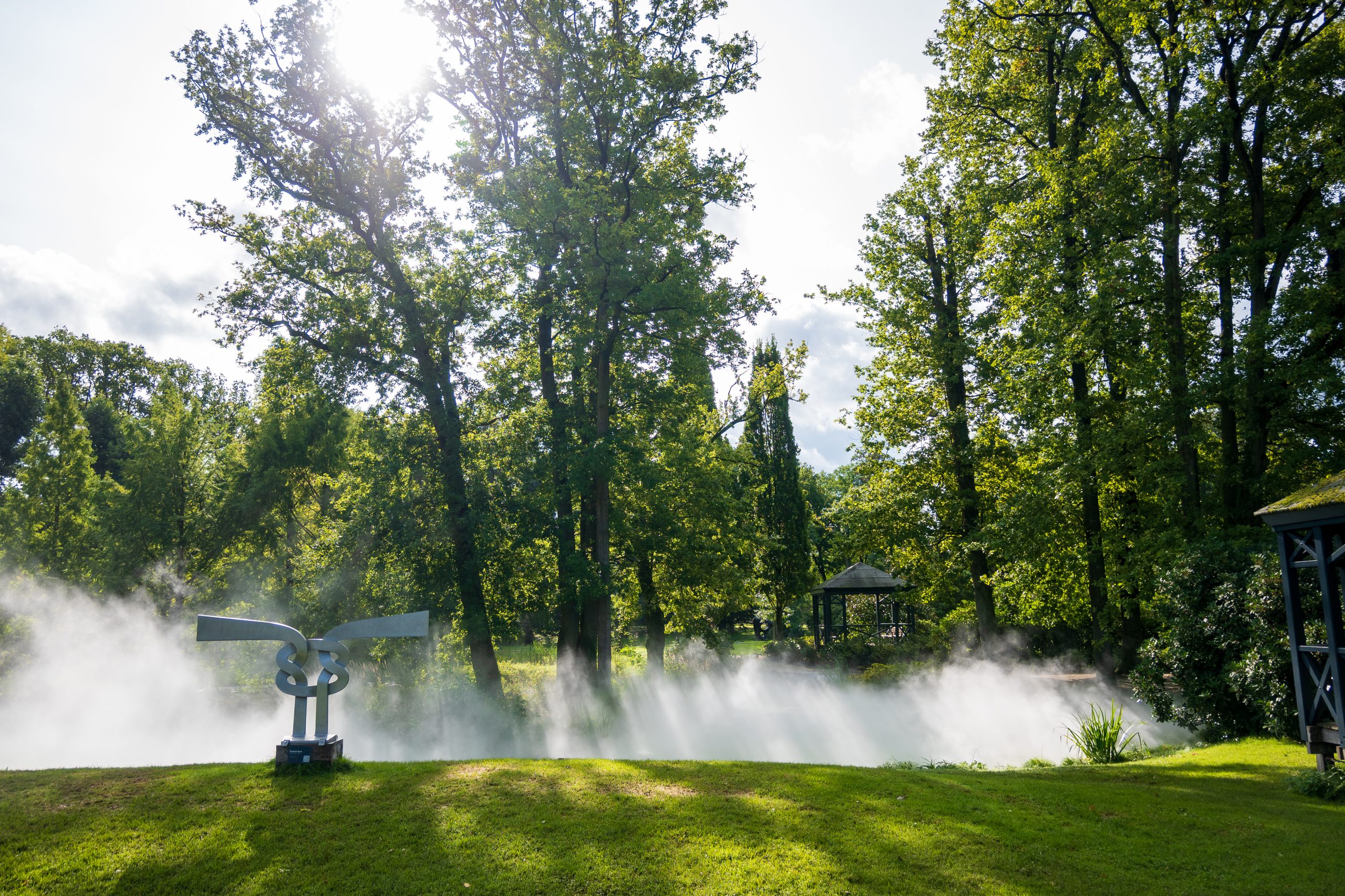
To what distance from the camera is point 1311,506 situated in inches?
334

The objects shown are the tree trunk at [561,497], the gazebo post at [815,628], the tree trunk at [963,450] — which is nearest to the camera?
the tree trunk at [561,497]

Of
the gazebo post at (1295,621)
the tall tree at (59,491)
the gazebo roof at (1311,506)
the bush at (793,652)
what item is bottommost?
the bush at (793,652)

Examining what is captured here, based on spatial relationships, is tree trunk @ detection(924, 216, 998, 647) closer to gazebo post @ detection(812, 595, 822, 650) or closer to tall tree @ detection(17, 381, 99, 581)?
gazebo post @ detection(812, 595, 822, 650)

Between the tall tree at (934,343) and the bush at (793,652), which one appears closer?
the tall tree at (934,343)

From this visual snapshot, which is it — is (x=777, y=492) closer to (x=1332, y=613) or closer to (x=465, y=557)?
(x=465, y=557)

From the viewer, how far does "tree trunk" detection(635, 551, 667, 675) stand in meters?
21.8

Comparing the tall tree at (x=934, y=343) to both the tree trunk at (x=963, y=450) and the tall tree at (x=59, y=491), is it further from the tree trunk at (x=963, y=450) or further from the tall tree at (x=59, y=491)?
the tall tree at (x=59, y=491)

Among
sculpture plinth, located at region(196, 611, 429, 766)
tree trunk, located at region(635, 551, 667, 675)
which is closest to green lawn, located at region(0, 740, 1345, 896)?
sculpture plinth, located at region(196, 611, 429, 766)

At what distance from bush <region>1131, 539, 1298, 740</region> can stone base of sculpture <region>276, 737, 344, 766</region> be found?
41.6 ft

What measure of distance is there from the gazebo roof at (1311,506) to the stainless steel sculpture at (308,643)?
10.0 m

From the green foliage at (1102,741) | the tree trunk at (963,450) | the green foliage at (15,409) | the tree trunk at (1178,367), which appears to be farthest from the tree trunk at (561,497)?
the green foliage at (15,409)

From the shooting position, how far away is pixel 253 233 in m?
16.6

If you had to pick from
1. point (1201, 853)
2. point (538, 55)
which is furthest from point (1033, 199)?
point (1201, 853)

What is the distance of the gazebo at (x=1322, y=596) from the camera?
27.8 ft
